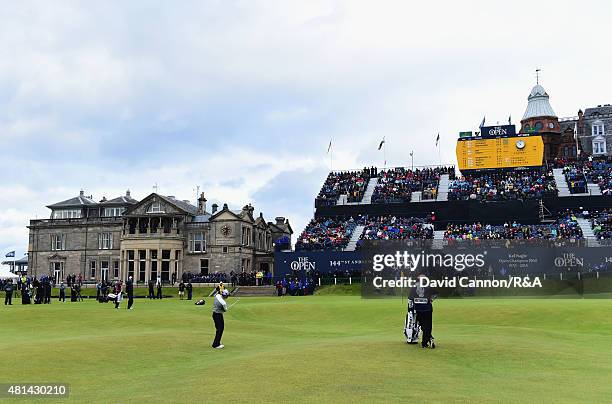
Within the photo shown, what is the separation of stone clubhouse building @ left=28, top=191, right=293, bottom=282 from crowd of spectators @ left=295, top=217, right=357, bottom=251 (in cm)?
240

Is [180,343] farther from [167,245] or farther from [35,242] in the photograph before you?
[35,242]

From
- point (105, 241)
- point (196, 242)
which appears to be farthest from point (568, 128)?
point (105, 241)

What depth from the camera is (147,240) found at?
252 feet

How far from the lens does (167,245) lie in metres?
76.6

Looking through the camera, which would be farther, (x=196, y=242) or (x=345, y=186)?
(x=345, y=186)

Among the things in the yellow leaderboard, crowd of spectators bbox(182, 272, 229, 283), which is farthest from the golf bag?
the yellow leaderboard

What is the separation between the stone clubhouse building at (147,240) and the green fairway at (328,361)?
135ft

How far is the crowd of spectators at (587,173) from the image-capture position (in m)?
71.4

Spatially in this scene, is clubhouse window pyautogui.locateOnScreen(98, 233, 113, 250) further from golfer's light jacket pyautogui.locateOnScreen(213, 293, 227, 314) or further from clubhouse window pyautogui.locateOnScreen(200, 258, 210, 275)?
golfer's light jacket pyautogui.locateOnScreen(213, 293, 227, 314)

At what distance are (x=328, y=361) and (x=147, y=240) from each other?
208 feet

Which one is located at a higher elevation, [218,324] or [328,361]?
[218,324]

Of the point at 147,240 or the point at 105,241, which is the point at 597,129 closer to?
the point at 147,240

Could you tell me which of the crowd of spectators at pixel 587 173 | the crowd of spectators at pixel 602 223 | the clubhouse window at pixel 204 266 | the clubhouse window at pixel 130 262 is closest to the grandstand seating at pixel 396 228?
the crowd of spectators at pixel 602 223

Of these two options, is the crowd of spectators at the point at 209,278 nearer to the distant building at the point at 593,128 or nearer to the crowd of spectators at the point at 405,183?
the crowd of spectators at the point at 405,183
